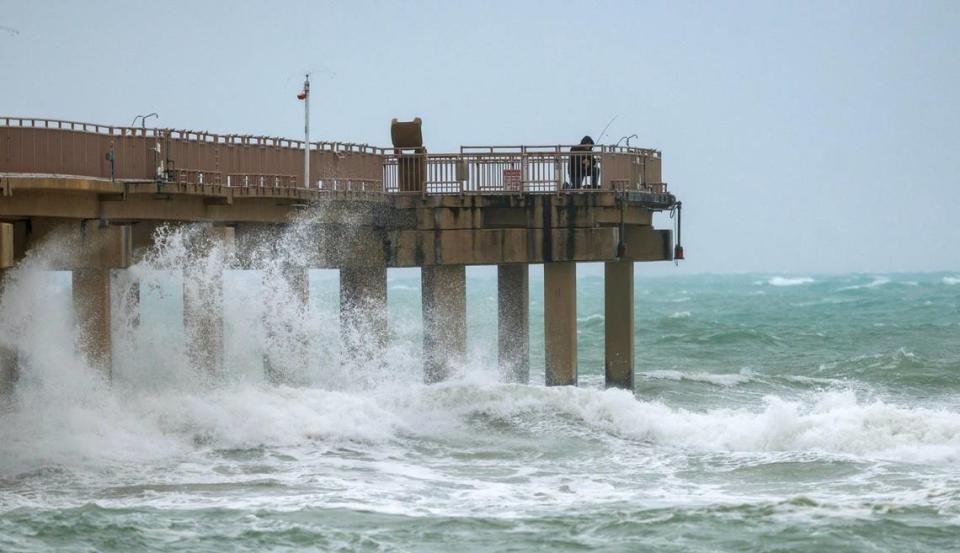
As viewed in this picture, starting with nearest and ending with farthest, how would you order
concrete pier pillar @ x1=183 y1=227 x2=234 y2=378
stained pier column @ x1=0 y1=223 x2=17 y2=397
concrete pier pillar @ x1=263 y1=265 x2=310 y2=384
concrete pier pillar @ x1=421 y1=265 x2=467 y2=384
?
1. stained pier column @ x1=0 y1=223 x2=17 y2=397
2. concrete pier pillar @ x1=183 y1=227 x2=234 y2=378
3. concrete pier pillar @ x1=263 y1=265 x2=310 y2=384
4. concrete pier pillar @ x1=421 y1=265 x2=467 y2=384

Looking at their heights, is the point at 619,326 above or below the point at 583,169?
below

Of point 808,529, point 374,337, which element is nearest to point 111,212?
point 374,337

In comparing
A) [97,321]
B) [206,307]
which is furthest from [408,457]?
[97,321]

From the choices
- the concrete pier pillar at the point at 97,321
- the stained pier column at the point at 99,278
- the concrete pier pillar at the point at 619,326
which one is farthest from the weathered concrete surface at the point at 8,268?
the concrete pier pillar at the point at 619,326

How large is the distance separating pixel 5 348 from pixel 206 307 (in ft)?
11.1

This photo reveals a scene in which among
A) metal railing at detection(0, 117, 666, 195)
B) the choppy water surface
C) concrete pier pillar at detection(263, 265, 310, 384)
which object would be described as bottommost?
the choppy water surface

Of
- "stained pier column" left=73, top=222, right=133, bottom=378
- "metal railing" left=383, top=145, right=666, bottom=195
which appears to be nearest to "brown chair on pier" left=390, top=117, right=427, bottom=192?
"metal railing" left=383, top=145, right=666, bottom=195

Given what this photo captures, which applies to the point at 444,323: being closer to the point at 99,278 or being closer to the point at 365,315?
the point at 365,315

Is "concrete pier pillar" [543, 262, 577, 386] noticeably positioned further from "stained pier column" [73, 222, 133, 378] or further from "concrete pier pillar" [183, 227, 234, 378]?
"stained pier column" [73, 222, 133, 378]

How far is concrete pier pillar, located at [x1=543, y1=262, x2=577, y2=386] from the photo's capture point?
A: 32.0 metres

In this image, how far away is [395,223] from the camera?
31.8 meters

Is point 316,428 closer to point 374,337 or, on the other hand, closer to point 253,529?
point 374,337

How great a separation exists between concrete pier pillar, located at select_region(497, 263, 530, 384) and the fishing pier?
0.04m

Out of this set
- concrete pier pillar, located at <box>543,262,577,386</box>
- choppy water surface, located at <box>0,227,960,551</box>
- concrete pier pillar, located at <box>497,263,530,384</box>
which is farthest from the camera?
concrete pier pillar, located at <box>497,263,530,384</box>
